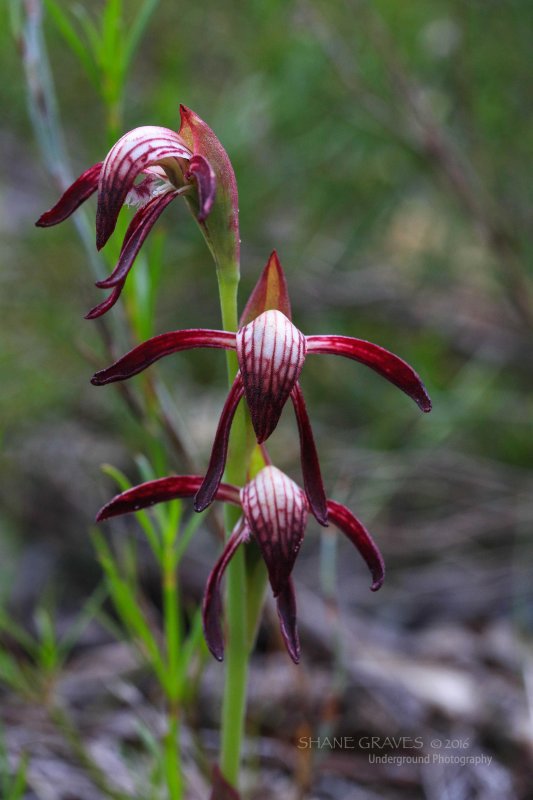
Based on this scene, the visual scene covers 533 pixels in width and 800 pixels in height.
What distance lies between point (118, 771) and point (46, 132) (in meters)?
0.91

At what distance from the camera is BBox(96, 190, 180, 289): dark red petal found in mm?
531

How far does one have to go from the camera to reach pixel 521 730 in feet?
4.54

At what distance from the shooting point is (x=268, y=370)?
1.68 ft

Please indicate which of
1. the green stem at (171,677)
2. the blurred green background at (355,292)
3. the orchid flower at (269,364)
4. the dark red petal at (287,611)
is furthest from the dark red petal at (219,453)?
the blurred green background at (355,292)

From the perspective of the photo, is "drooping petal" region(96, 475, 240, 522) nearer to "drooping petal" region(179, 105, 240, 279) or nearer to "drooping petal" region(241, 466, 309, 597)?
"drooping petal" region(241, 466, 309, 597)

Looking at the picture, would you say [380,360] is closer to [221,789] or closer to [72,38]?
[221,789]

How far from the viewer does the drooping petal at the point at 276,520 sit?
1.84 ft

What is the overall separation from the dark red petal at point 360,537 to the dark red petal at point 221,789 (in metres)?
0.24

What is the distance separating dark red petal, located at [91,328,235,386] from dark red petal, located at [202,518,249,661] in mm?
149

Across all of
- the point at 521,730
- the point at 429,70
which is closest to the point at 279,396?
the point at 521,730

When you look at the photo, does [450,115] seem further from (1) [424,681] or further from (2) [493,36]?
(1) [424,681]

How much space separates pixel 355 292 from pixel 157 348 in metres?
1.93

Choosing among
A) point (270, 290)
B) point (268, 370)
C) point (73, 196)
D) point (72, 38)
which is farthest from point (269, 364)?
point (72, 38)

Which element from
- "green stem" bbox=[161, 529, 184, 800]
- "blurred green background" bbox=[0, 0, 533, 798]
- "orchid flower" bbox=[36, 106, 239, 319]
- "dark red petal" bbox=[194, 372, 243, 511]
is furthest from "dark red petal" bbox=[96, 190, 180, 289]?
"blurred green background" bbox=[0, 0, 533, 798]
